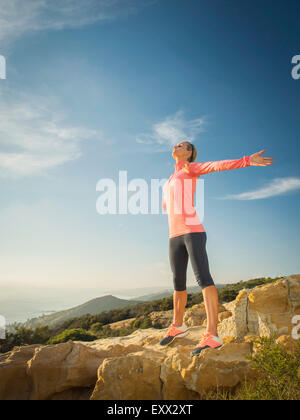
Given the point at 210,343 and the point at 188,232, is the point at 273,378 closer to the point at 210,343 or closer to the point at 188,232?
the point at 210,343

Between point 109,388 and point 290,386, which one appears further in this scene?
point 109,388

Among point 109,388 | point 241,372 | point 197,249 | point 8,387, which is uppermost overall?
point 197,249

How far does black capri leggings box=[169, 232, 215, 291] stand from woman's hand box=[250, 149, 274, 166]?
1.40 metres

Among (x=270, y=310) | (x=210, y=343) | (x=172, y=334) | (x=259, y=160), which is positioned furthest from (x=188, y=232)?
(x=270, y=310)

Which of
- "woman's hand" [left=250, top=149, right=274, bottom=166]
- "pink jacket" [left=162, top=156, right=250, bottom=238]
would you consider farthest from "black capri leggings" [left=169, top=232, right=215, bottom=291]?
"woman's hand" [left=250, top=149, right=274, bottom=166]

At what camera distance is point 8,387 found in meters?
3.94

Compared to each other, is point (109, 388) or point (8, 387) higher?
point (109, 388)

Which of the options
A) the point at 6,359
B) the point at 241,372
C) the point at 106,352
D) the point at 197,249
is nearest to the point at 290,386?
the point at 241,372

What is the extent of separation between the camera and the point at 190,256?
14.0 feet

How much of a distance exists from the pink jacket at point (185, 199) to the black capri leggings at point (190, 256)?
0.12 meters

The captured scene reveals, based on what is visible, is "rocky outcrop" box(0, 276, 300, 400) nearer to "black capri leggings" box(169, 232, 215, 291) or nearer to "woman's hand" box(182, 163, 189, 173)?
"black capri leggings" box(169, 232, 215, 291)
